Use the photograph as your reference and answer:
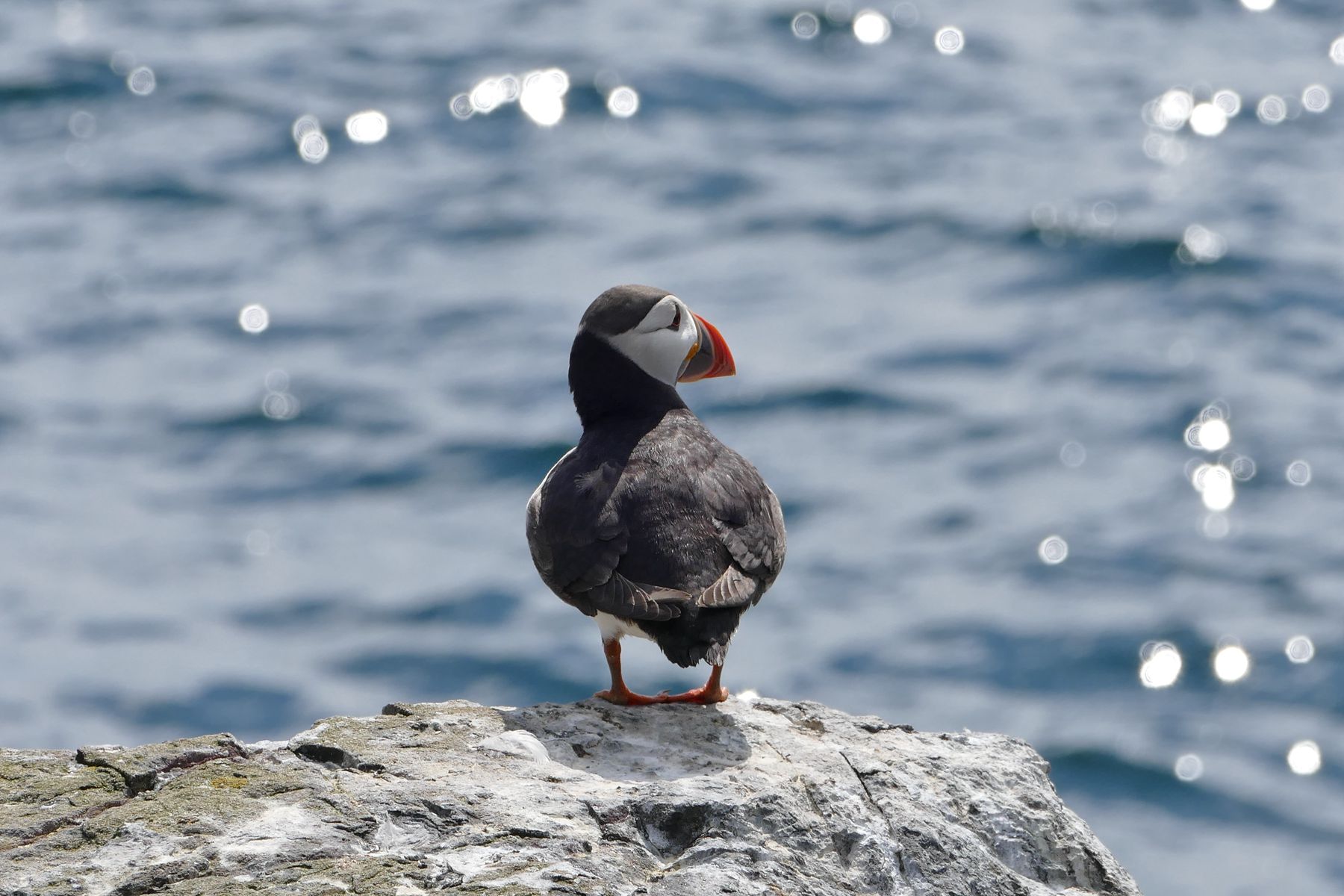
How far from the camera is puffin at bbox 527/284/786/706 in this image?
566 cm

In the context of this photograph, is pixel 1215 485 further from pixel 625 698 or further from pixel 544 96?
pixel 625 698

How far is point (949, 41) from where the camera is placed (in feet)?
77.3

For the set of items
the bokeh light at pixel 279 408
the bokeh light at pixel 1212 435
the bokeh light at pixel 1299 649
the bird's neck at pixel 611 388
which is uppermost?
the bokeh light at pixel 1212 435

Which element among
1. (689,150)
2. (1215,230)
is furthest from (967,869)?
(689,150)

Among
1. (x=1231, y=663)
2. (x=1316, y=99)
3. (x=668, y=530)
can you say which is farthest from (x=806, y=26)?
(x=668, y=530)

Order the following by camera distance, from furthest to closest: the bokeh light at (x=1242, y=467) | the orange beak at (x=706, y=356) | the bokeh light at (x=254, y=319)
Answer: the bokeh light at (x=254, y=319) → the bokeh light at (x=1242, y=467) → the orange beak at (x=706, y=356)

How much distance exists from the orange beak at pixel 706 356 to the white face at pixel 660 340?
14 cm

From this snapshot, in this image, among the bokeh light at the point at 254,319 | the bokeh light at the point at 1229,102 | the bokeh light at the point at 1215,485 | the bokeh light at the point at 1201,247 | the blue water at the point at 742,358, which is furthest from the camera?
the bokeh light at the point at 1229,102

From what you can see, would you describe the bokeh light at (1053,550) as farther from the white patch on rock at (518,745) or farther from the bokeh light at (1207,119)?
the white patch on rock at (518,745)

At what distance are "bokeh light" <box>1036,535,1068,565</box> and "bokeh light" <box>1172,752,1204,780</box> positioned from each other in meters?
2.21

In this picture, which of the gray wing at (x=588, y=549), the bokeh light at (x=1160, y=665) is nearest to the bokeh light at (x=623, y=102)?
the bokeh light at (x=1160, y=665)

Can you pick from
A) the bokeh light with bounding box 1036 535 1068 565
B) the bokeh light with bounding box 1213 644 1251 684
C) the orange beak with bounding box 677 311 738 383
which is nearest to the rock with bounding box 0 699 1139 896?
the orange beak with bounding box 677 311 738 383

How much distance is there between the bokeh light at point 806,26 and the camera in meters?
23.8

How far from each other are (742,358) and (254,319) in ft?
16.9
